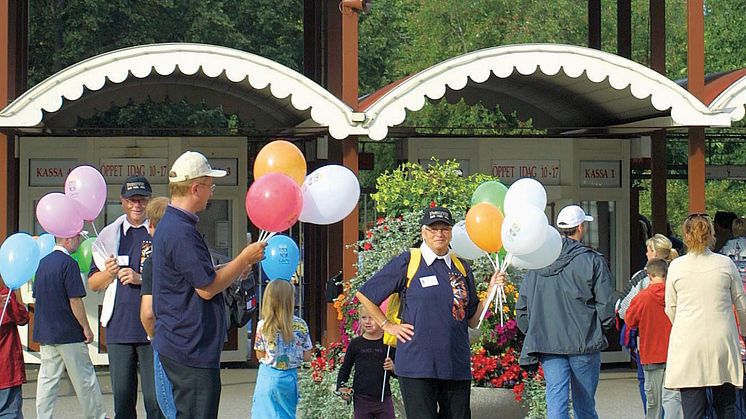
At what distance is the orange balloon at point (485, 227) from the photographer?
874cm

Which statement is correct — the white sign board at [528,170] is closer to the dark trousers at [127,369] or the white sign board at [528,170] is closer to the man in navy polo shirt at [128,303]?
the man in navy polo shirt at [128,303]

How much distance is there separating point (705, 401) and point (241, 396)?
615 cm

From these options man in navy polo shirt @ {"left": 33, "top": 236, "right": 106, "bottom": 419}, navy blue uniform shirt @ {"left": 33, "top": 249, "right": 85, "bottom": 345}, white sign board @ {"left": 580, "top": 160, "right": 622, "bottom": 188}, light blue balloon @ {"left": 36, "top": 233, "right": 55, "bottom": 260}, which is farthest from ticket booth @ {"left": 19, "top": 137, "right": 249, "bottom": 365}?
navy blue uniform shirt @ {"left": 33, "top": 249, "right": 85, "bottom": 345}

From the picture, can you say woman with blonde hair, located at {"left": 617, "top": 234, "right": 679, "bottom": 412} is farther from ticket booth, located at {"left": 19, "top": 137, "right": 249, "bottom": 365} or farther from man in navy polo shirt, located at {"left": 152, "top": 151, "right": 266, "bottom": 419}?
ticket booth, located at {"left": 19, "top": 137, "right": 249, "bottom": 365}

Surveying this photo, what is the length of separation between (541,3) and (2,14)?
1376 inches

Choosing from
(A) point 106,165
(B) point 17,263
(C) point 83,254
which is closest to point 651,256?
(C) point 83,254

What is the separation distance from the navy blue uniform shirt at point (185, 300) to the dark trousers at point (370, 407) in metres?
2.66

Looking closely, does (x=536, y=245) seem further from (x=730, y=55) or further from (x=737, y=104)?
(x=730, y=55)

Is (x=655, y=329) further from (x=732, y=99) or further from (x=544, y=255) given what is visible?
(x=732, y=99)

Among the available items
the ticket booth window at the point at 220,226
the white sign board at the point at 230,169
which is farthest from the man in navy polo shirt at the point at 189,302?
the ticket booth window at the point at 220,226

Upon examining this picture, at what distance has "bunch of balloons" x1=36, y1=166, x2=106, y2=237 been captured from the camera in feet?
31.4

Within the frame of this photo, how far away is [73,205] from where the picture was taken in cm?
963

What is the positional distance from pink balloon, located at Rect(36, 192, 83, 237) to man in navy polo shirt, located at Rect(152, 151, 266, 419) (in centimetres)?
289

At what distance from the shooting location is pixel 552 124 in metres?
18.1
